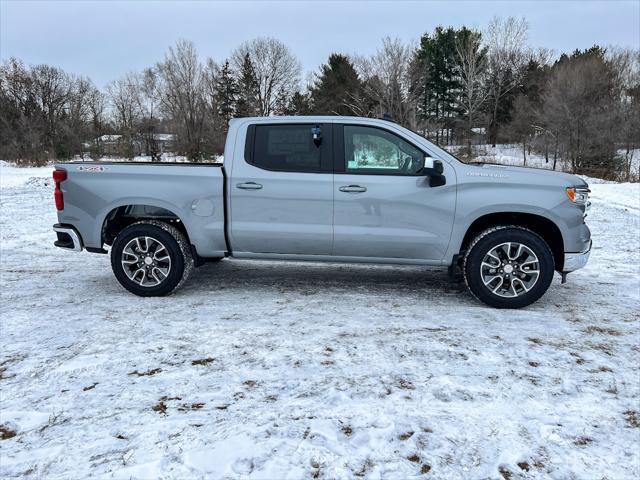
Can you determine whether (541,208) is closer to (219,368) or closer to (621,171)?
(219,368)

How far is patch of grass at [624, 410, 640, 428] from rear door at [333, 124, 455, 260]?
2.22m

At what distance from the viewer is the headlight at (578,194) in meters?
4.43

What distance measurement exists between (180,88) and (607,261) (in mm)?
46774

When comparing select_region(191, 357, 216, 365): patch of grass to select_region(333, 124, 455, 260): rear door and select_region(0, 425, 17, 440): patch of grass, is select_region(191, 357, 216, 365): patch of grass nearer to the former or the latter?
select_region(0, 425, 17, 440): patch of grass

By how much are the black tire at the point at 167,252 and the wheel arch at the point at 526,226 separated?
297 cm

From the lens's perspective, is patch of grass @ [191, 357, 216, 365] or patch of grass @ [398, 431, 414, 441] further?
patch of grass @ [191, 357, 216, 365]

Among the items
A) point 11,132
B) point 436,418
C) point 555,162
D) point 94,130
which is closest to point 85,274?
point 436,418

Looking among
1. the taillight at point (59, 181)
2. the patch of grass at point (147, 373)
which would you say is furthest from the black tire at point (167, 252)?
the patch of grass at point (147, 373)

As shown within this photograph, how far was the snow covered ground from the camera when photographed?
88.8 inches

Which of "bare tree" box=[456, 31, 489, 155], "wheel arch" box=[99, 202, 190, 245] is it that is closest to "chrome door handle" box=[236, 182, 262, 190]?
"wheel arch" box=[99, 202, 190, 245]

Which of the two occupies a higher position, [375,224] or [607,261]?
[375,224]

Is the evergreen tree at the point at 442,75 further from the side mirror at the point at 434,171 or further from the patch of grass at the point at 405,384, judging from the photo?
the patch of grass at the point at 405,384

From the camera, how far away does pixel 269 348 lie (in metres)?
3.48

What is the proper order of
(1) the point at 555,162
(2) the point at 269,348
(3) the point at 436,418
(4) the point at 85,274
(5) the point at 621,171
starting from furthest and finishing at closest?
(1) the point at 555,162, (5) the point at 621,171, (4) the point at 85,274, (2) the point at 269,348, (3) the point at 436,418
